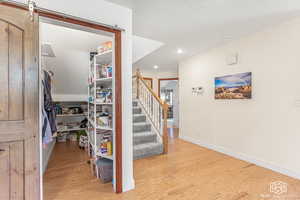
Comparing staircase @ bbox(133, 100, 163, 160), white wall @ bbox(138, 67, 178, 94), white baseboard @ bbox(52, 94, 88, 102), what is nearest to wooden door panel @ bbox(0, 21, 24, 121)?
staircase @ bbox(133, 100, 163, 160)

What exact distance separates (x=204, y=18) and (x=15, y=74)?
7.99 feet

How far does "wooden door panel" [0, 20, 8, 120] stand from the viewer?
4.28 feet

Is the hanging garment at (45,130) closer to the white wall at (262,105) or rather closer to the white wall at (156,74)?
the white wall at (262,105)

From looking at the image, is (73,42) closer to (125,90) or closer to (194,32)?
(125,90)

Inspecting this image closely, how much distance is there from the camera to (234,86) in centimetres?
300

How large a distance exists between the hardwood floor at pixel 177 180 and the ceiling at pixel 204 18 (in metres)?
2.42

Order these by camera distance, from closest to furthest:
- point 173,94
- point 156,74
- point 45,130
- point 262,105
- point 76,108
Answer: point 45,130, point 262,105, point 76,108, point 156,74, point 173,94

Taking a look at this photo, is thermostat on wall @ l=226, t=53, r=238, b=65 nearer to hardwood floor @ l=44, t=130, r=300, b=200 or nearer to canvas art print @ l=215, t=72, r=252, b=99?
canvas art print @ l=215, t=72, r=252, b=99

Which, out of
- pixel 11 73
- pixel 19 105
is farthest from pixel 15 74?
pixel 19 105

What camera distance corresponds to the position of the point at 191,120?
4102 millimetres

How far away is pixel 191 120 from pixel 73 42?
3412 millimetres

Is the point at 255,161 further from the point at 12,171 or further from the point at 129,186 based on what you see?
the point at 12,171

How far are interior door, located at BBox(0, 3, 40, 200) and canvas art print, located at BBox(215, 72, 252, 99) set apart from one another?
3223mm

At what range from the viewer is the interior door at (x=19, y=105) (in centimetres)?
A: 132
